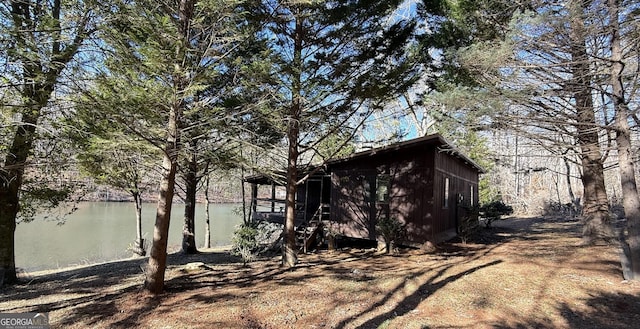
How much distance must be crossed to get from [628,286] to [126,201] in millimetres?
41486

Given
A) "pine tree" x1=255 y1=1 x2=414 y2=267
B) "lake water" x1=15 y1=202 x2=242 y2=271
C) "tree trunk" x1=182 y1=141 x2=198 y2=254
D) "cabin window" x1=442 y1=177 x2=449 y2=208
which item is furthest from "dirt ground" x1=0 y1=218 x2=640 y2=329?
"lake water" x1=15 y1=202 x2=242 y2=271

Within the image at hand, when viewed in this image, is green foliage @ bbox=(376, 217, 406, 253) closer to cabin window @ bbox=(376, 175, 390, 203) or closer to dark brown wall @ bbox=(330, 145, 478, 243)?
dark brown wall @ bbox=(330, 145, 478, 243)

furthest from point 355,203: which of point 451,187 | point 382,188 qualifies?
point 451,187

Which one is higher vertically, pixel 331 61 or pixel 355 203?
pixel 331 61

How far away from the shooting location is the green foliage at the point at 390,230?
9.17 meters

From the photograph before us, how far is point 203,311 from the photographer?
4.70 meters

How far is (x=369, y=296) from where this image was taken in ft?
17.2

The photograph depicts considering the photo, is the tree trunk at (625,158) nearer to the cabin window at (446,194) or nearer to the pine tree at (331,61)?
the pine tree at (331,61)

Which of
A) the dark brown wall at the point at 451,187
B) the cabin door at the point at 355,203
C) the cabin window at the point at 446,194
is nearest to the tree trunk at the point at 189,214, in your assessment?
the cabin door at the point at 355,203

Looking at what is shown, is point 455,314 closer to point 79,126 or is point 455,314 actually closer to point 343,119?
point 343,119

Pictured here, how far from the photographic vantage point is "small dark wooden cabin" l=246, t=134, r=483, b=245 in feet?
30.4

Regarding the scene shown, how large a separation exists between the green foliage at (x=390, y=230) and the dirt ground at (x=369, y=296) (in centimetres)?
128

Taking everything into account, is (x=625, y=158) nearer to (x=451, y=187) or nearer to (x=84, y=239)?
(x=451, y=187)

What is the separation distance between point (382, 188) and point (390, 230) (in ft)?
5.04
